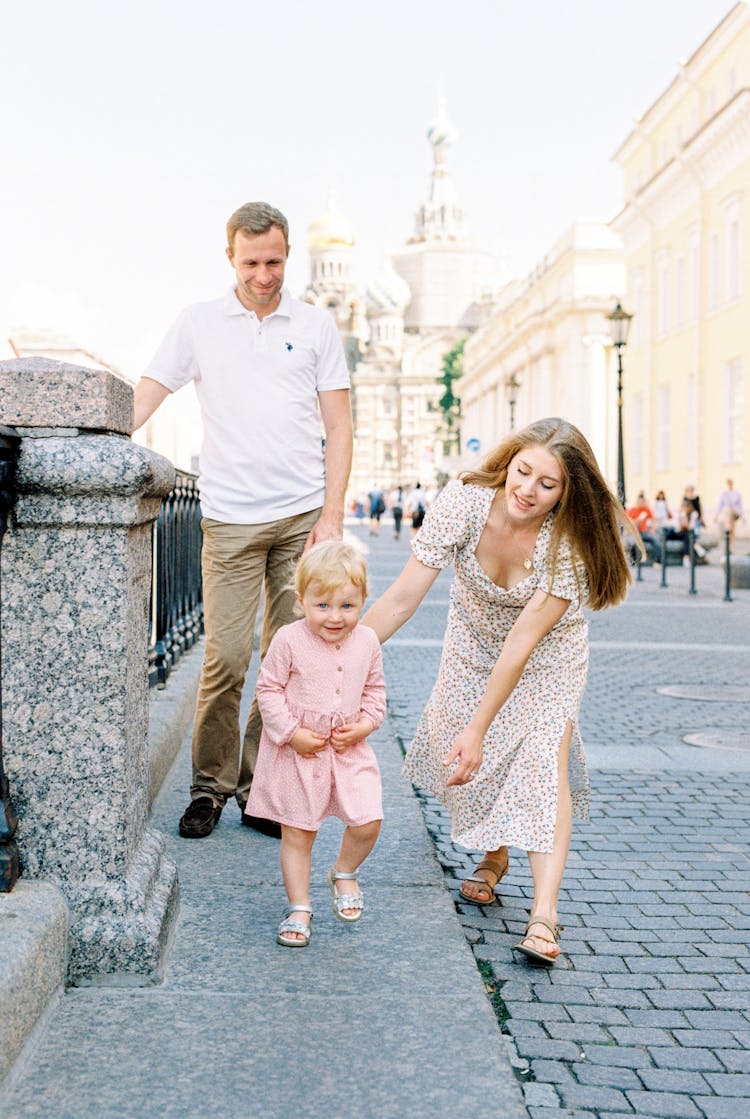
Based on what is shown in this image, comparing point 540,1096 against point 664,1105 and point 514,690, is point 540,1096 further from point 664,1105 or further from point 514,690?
point 514,690

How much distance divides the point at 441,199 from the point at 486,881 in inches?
6526

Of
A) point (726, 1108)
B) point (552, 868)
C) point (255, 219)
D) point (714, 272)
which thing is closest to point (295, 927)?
point (552, 868)

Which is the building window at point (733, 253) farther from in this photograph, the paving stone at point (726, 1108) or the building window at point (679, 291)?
the paving stone at point (726, 1108)

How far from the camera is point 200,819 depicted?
483 cm

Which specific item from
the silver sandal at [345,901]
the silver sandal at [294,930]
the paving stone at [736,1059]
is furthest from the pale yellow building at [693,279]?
the paving stone at [736,1059]

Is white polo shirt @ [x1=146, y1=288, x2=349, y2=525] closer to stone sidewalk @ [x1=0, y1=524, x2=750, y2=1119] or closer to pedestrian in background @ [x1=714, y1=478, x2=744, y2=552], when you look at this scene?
stone sidewalk @ [x1=0, y1=524, x2=750, y2=1119]

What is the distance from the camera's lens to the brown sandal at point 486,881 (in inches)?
169

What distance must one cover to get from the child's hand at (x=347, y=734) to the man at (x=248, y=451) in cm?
100

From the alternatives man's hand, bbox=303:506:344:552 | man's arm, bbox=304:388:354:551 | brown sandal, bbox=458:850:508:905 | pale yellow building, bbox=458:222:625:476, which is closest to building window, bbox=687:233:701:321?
pale yellow building, bbox=458:222:625:476

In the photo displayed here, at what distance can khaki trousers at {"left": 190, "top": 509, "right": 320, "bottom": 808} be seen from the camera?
4938 millimetres

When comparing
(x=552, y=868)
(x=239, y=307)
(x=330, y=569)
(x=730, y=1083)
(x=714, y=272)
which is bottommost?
(x=730, y=1083)

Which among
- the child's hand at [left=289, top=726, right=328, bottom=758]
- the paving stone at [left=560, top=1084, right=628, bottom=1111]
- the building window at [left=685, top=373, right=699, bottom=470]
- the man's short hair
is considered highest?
the building window at [left=685, top=373, right=699, bottom=470]

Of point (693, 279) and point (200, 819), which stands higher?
point (693, 279)

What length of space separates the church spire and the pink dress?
160953 millimetres
